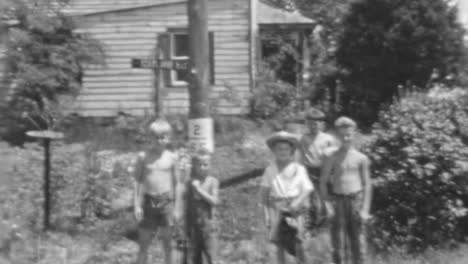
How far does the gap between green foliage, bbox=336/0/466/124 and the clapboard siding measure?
2.54 m

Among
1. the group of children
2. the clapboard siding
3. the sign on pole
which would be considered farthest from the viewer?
the clapboard siding

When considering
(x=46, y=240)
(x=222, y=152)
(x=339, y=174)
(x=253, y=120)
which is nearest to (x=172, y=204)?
(x=339, y=174)

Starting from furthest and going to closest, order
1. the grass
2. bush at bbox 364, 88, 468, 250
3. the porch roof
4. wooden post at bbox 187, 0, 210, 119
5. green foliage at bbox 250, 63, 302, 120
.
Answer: the porch roof → green foliage at bbox 250, 63, 302, 120 → wooden post at bbox 187, 0, 210, 119 → bush at bbox 364, 88, 468, 250 → the grass

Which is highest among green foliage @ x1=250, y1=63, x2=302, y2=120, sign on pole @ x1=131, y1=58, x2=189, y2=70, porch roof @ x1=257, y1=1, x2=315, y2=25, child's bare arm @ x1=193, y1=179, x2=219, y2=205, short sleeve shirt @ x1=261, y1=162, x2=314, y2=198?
porch roof @ x1=257, y1=1, x2=315, y2=25

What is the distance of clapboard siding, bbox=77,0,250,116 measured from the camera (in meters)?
20.0

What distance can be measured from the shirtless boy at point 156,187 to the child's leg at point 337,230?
167cm

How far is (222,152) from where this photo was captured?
600 inches

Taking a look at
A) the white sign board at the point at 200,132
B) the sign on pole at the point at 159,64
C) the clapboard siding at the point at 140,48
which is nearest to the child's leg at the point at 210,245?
the white sign board at the point at 200,132

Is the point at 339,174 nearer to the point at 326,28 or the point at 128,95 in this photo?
the point at 128,95

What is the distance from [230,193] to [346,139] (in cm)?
391

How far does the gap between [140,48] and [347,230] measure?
41.1 feet

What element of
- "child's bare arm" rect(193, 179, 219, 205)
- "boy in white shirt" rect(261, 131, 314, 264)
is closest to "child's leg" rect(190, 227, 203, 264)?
"child's bare arm" rect(193, 179, 219, 205)

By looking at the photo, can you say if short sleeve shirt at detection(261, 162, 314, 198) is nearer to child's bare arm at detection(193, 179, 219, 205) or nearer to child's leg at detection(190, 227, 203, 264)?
child's bare arm at detection(193, 179, 219, 205)

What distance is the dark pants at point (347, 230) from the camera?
855cm
